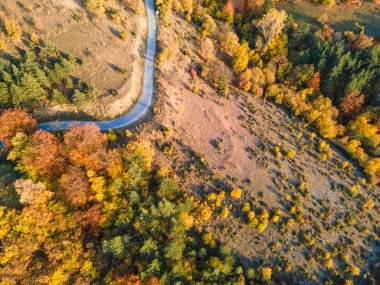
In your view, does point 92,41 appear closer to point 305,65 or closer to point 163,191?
point 163,191

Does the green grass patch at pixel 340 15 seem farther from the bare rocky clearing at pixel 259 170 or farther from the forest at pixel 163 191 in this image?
the bare rocky clearing at pixel 259 170

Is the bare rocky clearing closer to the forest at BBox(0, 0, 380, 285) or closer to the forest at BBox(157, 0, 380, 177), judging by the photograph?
the forest at BBox(0, 0, 380, 285)

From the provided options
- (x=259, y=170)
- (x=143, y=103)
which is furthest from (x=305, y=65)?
(x=143, y=103)

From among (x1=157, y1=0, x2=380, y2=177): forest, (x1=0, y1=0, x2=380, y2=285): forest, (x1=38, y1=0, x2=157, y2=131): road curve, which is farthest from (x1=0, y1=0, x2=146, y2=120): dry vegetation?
(x1=157, y1=0, x2=380, y2=177): forest

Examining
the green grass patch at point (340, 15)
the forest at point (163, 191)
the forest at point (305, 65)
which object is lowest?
the forest at point (163, 191)

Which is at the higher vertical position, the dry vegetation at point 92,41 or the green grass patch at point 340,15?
the green grass patch at point 340,15

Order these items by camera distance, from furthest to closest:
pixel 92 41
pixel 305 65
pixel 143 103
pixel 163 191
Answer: pixel 305 65
pixel 92 41
pixel 143 103
pixel 163 191

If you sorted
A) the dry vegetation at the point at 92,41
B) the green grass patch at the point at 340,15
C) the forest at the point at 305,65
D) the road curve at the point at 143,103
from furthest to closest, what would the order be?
the green grass patch at the point at 340,15 → the forest at the point at 305,65 → the dry vegetation at the point at 92,41 → the road curve at the point at 143,103

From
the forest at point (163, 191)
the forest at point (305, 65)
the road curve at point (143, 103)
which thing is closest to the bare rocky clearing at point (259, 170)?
the forest at point (163, 191)

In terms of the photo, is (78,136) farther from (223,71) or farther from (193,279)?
(223,71)
